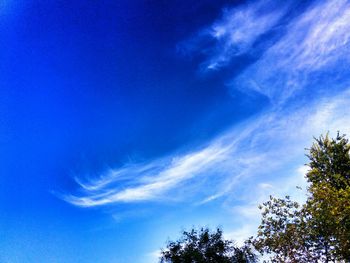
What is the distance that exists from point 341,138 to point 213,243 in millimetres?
26760

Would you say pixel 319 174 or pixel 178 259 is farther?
pixel 178 259

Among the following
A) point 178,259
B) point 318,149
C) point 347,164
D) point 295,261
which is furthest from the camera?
point 178,259

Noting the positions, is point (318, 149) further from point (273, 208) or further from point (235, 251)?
point (235, 251)

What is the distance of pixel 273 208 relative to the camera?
32094mm

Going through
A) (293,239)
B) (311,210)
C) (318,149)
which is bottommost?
(293,239)

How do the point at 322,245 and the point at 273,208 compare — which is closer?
the point at 322,245

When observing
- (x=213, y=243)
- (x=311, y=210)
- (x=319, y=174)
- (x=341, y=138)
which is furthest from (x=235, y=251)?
(x=311, y=210)

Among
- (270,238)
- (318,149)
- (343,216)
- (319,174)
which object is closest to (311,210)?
(343,216)

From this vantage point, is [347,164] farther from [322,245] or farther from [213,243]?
[213,243]

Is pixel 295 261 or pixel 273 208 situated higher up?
pixel 273 208

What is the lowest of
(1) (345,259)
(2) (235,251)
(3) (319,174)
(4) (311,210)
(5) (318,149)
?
(1) (345,259)

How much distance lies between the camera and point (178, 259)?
180 feet

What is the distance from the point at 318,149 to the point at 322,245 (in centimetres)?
2027

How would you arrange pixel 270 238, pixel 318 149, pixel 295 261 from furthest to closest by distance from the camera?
pixel 318 149, pixel 270 238, pixel 295 261
